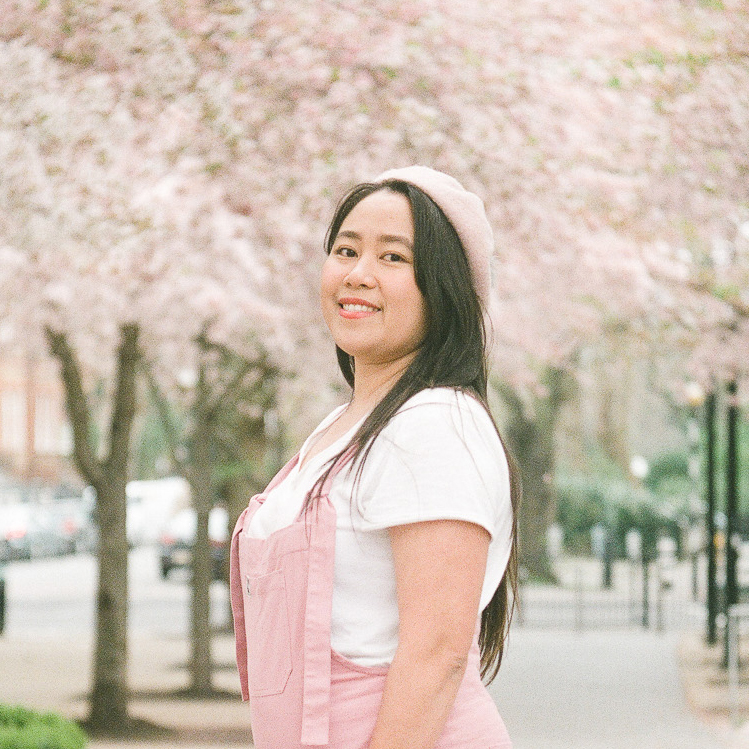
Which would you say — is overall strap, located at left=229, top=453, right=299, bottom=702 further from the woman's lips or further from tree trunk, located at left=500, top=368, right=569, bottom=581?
tree trunk, located at left=500, top=368, right=569, bottom=581

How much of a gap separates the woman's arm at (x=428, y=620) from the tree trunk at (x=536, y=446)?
82.6 ft

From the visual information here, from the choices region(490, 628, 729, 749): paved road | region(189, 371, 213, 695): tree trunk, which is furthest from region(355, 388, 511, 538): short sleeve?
region(189, 371, 213, 695): tree trunk

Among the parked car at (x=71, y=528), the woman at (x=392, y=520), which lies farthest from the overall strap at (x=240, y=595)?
the parked car at (x=71, y=528)

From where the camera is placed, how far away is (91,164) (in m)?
9.16

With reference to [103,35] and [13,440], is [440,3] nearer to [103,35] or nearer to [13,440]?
[103,35]

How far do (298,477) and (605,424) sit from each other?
3818cm

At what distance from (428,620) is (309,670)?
0.73ft

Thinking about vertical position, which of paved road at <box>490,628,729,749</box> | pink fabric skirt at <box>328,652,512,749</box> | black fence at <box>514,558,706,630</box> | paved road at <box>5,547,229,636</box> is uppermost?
pink fabric skirt at <box>328,652,512,749</box>

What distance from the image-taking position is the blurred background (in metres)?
7.34

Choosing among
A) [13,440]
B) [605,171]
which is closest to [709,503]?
[605,171]

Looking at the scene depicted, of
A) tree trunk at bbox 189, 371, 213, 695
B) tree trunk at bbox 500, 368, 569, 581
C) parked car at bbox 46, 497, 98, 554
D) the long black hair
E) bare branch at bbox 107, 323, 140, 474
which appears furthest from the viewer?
parked car at bbox 46, 497, 98, 554

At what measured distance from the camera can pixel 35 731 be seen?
5488 millimetres

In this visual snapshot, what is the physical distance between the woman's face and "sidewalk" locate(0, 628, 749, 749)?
653 cm

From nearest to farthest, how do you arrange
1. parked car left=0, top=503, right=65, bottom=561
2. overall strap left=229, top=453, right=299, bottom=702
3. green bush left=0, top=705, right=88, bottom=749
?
overall strap left=229, top=453, right=299, bottom=702 → green bush left=0, top=705, right=88, bottom=749 → parked car left=0, top=503, right=65, bottom=561
